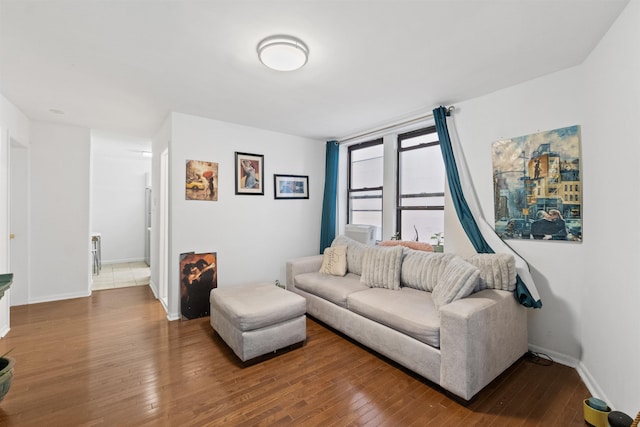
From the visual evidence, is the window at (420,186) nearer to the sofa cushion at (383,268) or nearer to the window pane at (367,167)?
the window pane at (367,167)

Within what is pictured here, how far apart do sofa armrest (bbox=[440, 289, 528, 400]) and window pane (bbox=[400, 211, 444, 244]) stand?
1.37 metres

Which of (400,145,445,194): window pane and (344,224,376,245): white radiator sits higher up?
(400,145,445,194): window pane

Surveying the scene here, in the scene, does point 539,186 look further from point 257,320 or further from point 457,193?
point 257,320

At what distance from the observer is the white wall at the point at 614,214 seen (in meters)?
1.60

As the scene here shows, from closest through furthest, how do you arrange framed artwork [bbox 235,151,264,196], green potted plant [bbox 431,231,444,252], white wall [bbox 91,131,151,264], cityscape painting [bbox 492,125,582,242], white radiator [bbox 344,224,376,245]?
cityscape painting [bbox 492,125,582,242] → green potted plant [bbox 431,231,444,252] → framed artwork [bbox 235,151,264,196] → white radiator [bbox 344,224,376,245] → white wall [bbox 91,131,151,264]

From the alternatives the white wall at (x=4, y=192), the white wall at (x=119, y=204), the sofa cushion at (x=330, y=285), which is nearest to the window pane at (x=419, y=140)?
the sofa cushion at (x=330, y=285)

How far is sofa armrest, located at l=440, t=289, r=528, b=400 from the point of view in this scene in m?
1.88

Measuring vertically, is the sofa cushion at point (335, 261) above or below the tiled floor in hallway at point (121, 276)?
above

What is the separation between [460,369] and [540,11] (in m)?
2.33

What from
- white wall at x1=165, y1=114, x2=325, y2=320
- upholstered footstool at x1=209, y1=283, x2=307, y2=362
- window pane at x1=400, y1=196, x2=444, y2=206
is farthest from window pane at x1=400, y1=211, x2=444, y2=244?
upholstered footstool at x1=209, y1=283, x2=307, y2=362

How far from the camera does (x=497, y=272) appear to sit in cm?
238

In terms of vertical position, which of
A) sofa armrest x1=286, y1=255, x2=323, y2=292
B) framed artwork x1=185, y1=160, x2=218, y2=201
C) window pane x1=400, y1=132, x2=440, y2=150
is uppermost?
window pane x1=400, y1=132, x2=440, y2=150

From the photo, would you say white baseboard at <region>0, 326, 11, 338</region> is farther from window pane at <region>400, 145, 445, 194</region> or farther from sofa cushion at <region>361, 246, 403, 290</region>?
window pane at <region>400, 145, 445, 194</region>

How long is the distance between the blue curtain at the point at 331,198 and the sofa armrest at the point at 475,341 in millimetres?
2641
